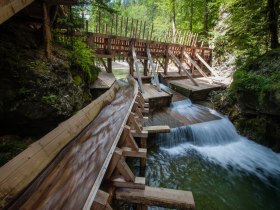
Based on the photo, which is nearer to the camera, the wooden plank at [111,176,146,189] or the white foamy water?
the wooden plank at [111,176,146,189]

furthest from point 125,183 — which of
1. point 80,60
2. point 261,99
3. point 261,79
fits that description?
point 261,79

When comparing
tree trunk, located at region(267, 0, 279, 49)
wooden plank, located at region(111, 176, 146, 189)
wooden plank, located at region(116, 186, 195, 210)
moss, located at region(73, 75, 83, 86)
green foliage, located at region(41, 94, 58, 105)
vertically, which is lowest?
wooden plank, located at region(116, 186, 195, 210)

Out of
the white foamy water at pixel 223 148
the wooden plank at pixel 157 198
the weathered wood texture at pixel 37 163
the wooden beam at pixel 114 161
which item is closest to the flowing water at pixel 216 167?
the white foamy water at pixel 223 148

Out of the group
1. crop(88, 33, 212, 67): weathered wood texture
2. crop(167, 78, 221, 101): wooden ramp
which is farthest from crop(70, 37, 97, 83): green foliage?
crop(167, 78, 221, 101): wooden ramp

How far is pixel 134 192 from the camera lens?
96.6 inches

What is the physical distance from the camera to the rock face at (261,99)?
5703 mm

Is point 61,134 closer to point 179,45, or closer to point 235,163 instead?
point 235,163

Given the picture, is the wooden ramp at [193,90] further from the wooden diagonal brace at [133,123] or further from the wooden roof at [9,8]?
the wooden roof at [9,8]

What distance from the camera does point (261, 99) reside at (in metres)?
5.83

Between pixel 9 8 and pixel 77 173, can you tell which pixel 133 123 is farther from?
pixel 9 8

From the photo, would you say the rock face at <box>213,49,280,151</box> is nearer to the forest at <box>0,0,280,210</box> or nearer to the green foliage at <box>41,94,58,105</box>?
the forest at <box>0,0,280,210</box>

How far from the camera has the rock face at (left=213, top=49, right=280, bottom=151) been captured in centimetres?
570

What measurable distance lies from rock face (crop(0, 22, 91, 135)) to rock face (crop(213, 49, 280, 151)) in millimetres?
5851

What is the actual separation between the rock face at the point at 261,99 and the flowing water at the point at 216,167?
404 mm
